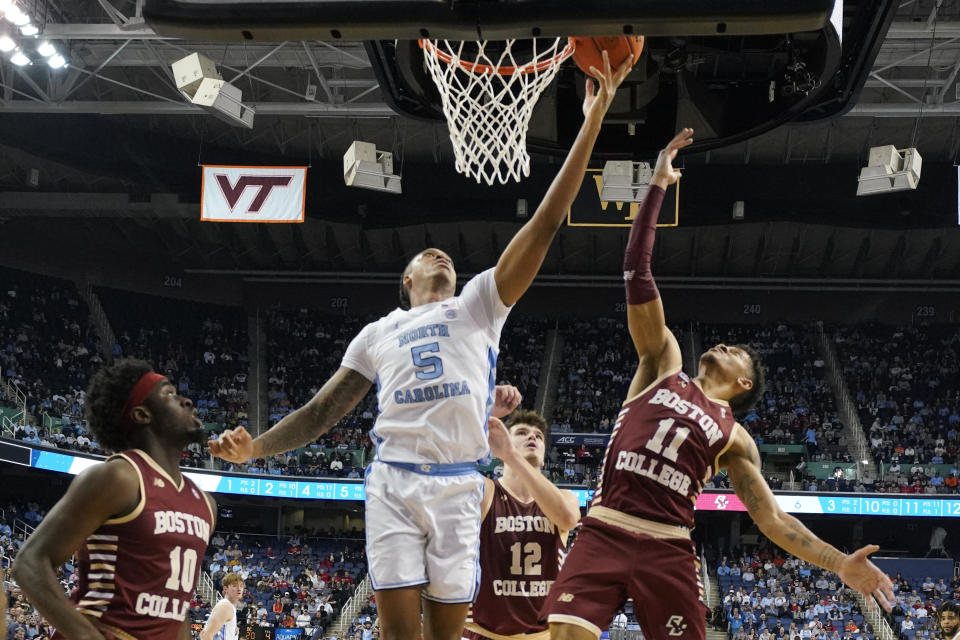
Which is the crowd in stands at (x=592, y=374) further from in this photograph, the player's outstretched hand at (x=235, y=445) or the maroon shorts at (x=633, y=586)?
the player's outstretched hand at (x=235, y=445)

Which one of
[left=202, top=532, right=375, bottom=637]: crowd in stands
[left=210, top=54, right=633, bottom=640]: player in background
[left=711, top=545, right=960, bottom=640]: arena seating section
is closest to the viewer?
[left=210, top=54, right=633, bottom=640]: player in background

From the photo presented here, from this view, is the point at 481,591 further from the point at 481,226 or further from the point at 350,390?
the point at 481,226

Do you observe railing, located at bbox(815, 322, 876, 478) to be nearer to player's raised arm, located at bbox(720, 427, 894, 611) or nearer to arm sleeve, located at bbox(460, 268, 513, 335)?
player's raised arm, located at bbox(720, 427, 894, 611)

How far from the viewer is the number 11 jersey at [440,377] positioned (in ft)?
13.3

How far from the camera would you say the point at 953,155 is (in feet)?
89.3

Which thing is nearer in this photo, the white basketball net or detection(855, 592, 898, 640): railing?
the white basketball net

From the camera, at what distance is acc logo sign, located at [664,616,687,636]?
14.8 ft

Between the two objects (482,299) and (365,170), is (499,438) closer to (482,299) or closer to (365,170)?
(482,299)

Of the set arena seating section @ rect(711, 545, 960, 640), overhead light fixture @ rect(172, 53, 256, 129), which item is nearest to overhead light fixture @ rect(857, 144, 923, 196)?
arena seating section @ rect(711, 545, 960, 640)

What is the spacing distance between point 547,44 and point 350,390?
3.03 m

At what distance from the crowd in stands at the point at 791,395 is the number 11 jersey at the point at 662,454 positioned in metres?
25.9

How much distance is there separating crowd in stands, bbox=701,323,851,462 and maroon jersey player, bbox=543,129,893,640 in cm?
2562

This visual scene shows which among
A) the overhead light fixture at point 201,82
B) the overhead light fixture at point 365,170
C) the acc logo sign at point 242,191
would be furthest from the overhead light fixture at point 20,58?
the overhead light fixture at point 365,170

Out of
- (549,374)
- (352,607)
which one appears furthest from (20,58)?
(549,374)
